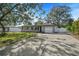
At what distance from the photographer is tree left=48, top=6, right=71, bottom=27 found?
4180 mm

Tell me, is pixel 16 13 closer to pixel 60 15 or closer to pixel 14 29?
pixel 14 29

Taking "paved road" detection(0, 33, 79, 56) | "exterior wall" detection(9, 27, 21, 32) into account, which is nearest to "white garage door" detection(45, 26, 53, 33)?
"paved road" detection(0, 33, 79, 56)

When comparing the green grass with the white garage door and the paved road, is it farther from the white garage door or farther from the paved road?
the white garage door

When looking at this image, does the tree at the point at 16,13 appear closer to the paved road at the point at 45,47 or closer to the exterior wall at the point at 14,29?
the exterior wall at the point at 14,29

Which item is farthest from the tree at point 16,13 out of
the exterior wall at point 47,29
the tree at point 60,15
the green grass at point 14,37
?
the exterior wall at point 47,29

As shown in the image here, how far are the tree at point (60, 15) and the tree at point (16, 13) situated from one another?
0.41 meters

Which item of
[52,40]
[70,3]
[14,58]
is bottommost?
[14,58]

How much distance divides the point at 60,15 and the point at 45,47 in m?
0.94

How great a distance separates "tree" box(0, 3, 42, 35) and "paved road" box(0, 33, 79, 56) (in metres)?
0.64

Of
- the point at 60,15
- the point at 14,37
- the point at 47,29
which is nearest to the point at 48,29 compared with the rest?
the point at 47,29

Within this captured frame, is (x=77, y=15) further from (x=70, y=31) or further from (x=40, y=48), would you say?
(x=40, y=48)

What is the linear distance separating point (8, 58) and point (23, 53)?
1.21 ft

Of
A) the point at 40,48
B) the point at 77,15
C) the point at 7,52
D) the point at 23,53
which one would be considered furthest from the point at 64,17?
the point at 7,52

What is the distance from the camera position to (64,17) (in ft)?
13.9
